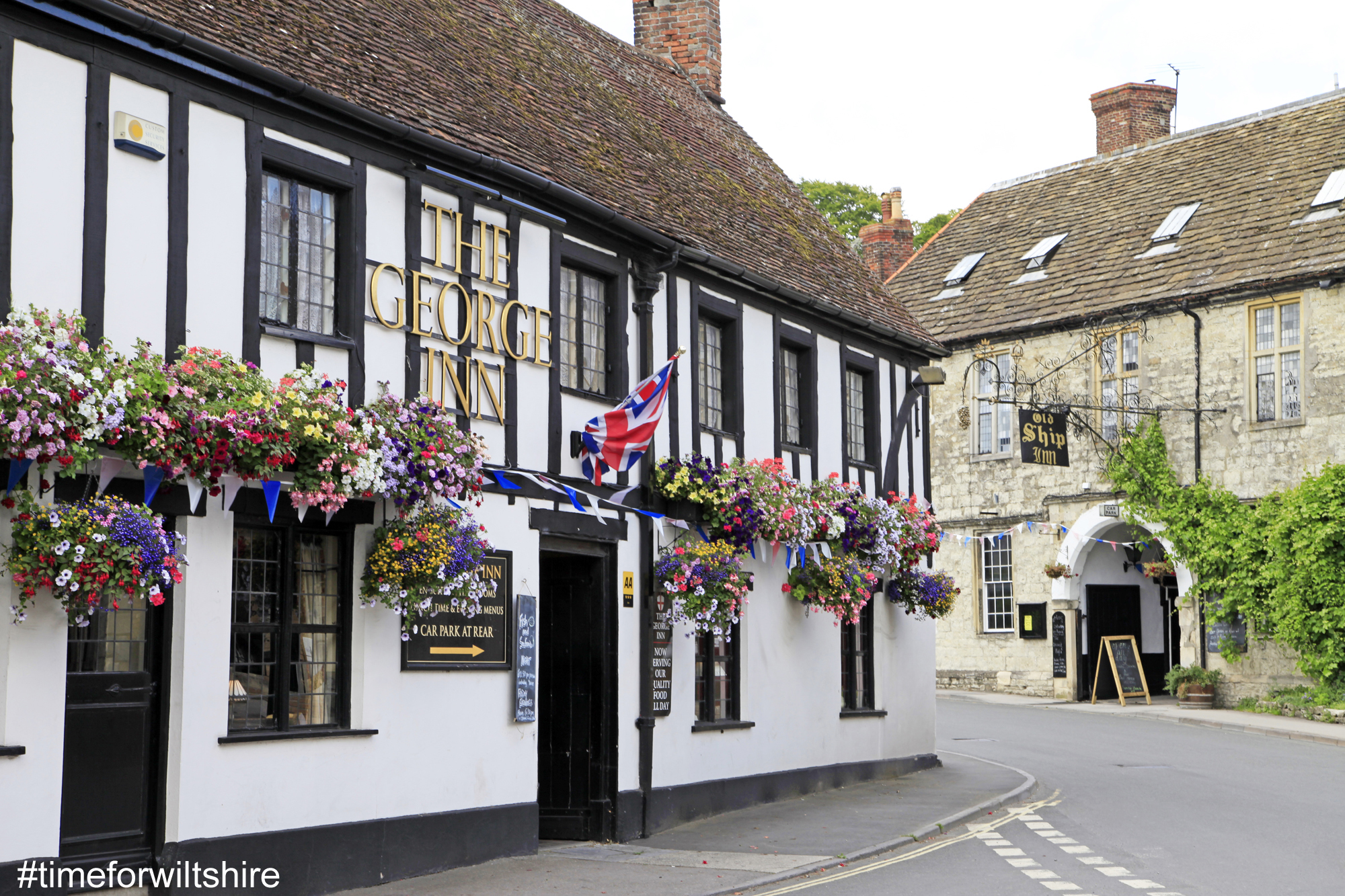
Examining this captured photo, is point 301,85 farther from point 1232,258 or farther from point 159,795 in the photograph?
point 1232,258

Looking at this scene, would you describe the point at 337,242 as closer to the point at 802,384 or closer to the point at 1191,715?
the point at 802,384

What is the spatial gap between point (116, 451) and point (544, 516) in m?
4.47

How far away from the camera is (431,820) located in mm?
10875

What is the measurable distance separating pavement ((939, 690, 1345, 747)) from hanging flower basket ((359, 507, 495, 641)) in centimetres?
1499

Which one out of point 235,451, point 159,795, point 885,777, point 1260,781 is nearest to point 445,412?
point 235,451

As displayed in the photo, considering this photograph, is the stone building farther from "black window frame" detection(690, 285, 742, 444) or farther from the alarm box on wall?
"black window frame" detection(690, 285, 742, 444)

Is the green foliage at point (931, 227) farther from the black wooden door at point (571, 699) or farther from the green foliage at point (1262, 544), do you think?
the black wooden door at point (571, 699)

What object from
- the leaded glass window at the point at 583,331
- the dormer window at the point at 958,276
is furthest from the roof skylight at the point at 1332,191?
the leaded glass window at the point at 583,331

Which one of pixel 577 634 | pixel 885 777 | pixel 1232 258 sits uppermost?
pixel 1232 258

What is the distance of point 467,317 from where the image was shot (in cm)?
1156

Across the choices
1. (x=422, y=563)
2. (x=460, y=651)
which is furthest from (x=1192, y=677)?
(x=422, y=563)

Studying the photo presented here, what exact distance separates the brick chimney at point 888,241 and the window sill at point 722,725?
72.8 feet

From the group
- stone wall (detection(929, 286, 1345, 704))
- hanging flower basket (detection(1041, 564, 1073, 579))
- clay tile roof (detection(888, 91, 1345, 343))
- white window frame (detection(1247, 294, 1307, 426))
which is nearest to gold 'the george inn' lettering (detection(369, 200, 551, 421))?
stone wall (detection(929, 286, 1345, 704))

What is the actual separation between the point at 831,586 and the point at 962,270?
1864cm
